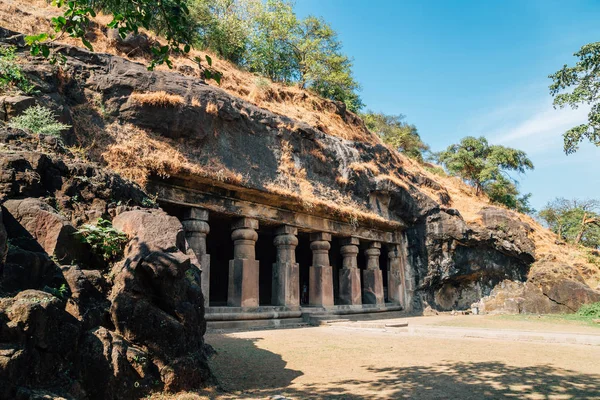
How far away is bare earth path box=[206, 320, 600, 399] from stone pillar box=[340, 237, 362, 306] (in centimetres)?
667

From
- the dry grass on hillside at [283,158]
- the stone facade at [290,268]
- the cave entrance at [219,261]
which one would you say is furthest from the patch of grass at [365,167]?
the cave entrance at [219,261]

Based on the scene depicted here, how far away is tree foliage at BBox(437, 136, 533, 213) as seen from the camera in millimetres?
28516

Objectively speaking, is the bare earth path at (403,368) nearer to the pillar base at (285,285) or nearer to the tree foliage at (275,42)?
the pillar base at (285,285)

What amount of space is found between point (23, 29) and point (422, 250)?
622 inches

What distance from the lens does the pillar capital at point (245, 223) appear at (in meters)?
13.0

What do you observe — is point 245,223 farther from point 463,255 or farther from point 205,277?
point 463,255

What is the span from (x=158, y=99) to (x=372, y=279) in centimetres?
1078

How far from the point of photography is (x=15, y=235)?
4.29m

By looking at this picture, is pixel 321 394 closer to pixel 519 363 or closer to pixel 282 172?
pixel 519 363

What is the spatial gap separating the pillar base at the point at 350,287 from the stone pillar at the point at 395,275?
2.74 m

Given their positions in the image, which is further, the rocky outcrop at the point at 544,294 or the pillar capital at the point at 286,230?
the rocky outcrop at the point at 544,294

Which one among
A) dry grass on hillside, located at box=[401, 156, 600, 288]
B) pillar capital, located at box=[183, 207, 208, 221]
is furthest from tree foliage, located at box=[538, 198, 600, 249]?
pillar capital, located at box=[183, 207, 208, 221]

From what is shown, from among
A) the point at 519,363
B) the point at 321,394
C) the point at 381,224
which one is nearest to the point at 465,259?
the point at 381,224

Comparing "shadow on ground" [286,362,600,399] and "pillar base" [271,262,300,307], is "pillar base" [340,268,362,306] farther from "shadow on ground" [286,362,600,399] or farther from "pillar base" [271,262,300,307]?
"shadow on ground" [286,362,600,399]
